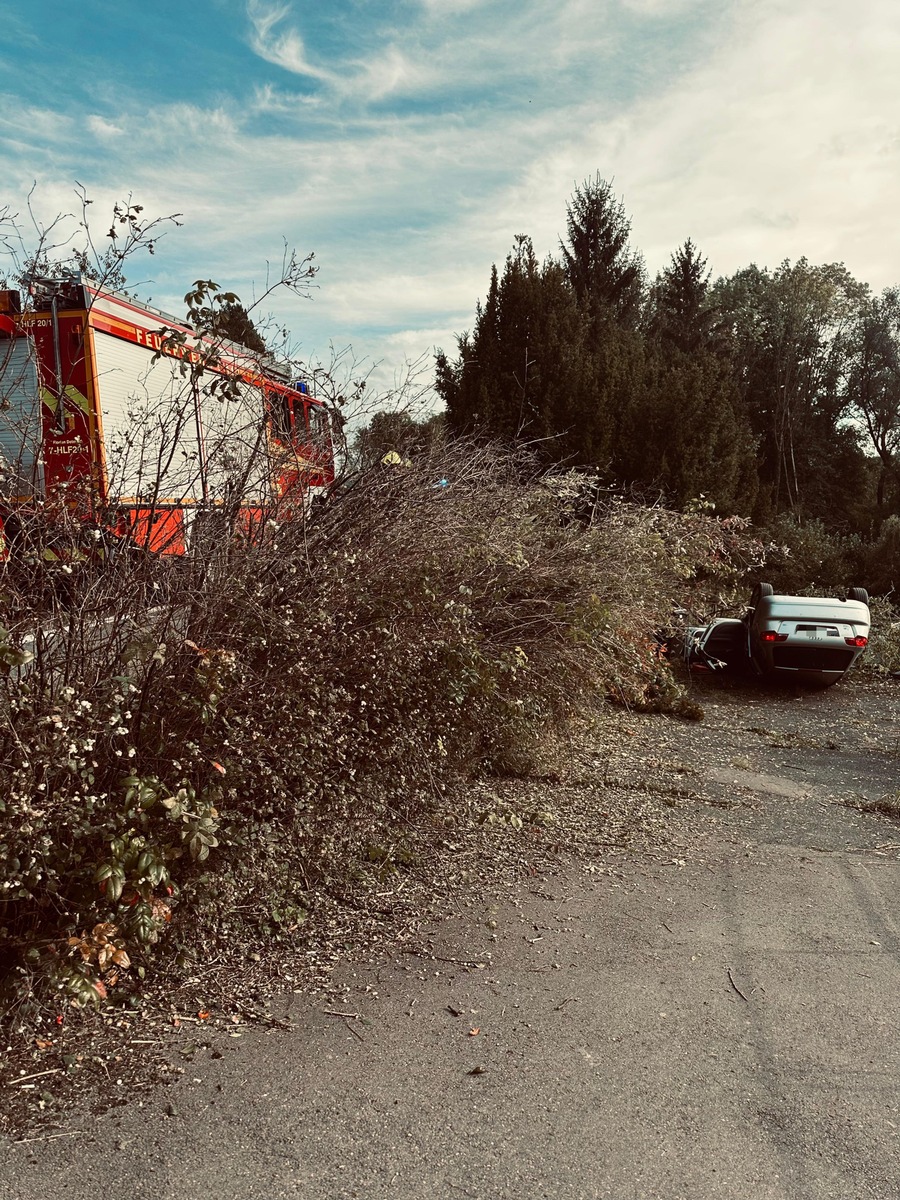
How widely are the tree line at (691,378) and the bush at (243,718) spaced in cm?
491

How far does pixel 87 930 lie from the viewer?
123 inches

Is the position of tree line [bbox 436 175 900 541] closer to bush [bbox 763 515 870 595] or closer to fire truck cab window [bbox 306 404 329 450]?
bush [bbox 763 515 870 595]

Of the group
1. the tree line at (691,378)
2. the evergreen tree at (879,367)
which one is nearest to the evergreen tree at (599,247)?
the tree line at (691,378)

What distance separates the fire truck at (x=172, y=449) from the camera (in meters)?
3.50

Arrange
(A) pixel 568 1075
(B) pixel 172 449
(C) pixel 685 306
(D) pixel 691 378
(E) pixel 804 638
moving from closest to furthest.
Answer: (A) pixel 568 1075
(B) pixel 172 449
(E) pixel 804 638
(D) pixel 691 378
(C) pixel 685 306

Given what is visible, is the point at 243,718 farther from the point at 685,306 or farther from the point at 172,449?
the point at 685,306

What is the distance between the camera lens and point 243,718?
353 centimetres

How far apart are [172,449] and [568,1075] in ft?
8.36

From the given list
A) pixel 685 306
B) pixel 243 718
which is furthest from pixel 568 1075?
pixel 685 306

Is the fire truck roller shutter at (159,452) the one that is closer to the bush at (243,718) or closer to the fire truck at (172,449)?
the fire truck at (172,449)

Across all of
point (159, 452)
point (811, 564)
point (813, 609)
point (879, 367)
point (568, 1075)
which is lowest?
point (568, 1075)

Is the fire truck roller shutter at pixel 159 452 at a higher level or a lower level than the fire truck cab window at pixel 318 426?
lower

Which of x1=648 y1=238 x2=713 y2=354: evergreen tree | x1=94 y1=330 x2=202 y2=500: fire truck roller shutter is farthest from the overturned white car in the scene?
x1=648 y1=238 x2=713 y2=354: evergreen tree

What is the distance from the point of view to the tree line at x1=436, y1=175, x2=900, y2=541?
1573cm
